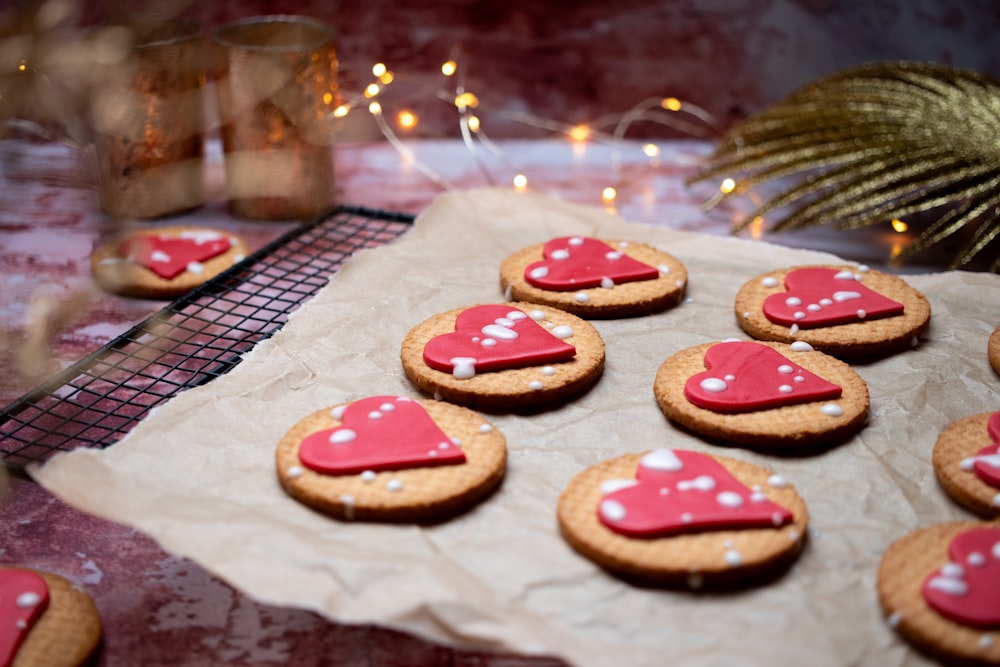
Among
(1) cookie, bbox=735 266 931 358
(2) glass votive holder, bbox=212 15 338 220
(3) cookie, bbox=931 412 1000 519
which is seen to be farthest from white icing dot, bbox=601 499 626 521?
(2) glass votive holder, bbox=212 15 338 220

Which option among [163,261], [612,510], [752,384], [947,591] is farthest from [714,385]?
[163,261]

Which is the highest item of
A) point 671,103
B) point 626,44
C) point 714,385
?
point 626,44

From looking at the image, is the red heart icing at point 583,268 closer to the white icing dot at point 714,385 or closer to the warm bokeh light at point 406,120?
the white icing dot at point 714,385

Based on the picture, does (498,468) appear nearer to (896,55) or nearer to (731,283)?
(731,283)

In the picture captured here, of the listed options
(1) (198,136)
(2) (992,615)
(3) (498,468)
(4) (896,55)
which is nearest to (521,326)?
(3) (498,468)

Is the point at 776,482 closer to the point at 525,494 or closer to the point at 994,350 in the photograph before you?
the point at 525,494

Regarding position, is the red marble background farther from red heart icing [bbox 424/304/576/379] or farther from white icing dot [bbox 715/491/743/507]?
white icing dot [bbox 715/491/743/507]
